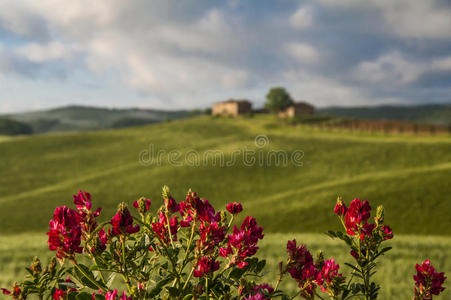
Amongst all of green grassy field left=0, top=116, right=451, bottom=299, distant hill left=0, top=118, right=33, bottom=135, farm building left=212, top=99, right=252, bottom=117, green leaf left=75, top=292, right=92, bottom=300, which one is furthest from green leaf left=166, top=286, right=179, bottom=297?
distant hill left=0, top=118, right=33, bottom=135

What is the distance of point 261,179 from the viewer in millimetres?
40406

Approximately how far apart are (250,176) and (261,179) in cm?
166

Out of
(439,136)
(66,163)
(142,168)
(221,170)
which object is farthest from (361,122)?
(66,163)

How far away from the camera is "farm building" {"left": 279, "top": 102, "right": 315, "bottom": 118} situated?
381 feet

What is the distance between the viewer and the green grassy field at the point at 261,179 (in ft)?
80.1

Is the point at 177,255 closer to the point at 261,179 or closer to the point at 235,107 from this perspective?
the point at 261,179

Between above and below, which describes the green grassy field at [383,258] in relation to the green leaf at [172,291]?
below

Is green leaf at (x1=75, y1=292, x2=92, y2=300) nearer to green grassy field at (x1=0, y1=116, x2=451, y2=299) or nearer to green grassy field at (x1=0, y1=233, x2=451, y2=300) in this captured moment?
green grassy field at (x1=0, y1=233, x2=451, y2=300)

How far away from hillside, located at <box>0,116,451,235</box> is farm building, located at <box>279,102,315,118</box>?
42.4 meters

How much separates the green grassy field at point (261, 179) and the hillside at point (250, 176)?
12 centimetres

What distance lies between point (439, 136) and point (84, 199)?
68.3 meters

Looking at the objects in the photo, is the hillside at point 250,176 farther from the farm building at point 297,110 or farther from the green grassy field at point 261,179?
the farm building at point 297,110

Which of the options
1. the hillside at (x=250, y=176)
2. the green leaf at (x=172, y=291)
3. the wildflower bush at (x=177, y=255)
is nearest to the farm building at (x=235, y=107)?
the hillside at (x=250, y=176)

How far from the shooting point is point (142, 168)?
162ft
